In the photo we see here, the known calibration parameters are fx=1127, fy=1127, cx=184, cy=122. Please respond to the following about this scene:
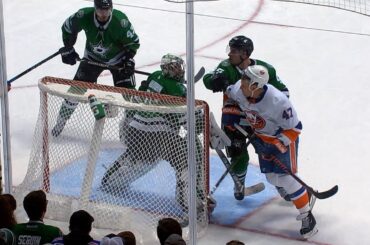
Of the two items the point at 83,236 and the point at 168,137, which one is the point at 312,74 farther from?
the point at 83,236

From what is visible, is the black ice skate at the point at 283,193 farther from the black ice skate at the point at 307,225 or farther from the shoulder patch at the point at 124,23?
the shoulder patch at the point at 124,23

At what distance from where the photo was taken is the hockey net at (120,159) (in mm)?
5023

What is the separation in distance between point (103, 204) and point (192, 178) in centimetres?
78

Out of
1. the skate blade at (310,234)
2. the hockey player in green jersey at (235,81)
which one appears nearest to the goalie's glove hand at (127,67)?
the hockey player in green jersey at (235,81)

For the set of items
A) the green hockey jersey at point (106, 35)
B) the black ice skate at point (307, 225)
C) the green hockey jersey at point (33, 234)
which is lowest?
the black ice skate at point (307, 225)

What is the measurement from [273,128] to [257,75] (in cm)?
26

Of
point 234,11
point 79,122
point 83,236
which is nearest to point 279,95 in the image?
point 79,122

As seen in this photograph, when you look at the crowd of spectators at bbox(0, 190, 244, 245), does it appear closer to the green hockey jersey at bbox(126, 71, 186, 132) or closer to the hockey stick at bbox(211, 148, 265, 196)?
the green hockey jersey at bbox(126, 71, 186, 132)

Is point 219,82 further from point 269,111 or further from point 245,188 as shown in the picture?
point 245,188

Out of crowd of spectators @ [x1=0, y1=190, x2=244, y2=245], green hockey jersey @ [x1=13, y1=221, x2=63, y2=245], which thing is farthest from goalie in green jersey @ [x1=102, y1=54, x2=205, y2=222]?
green hockey jersey @ [x1=13, y1=221, x2=63, y2=245]

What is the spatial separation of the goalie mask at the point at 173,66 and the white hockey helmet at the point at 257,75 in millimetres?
358

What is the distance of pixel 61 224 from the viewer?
5121mm

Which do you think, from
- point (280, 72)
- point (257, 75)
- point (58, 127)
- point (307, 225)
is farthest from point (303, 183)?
point (280, 72)

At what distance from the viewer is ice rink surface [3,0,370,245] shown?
17.4 feet
